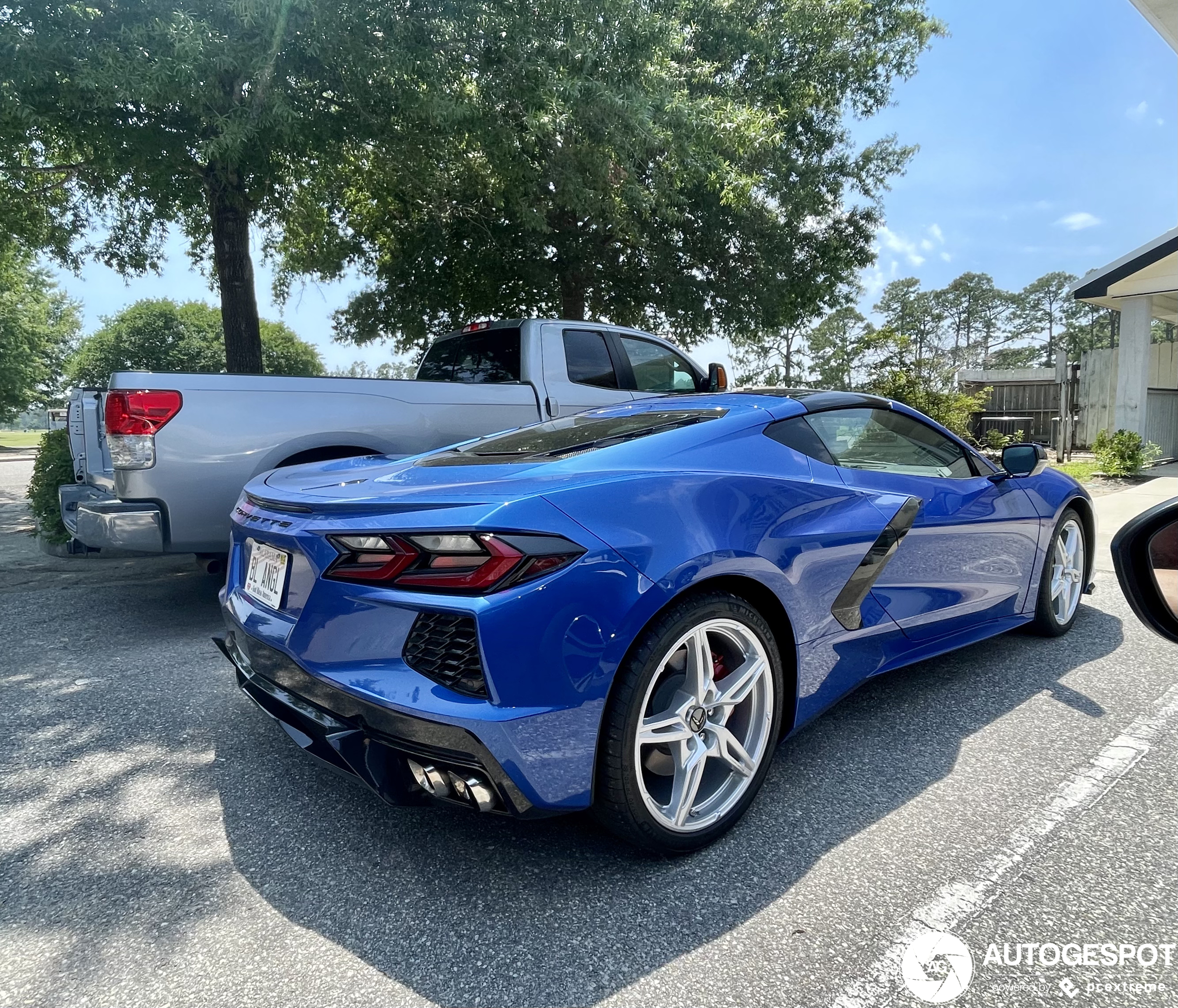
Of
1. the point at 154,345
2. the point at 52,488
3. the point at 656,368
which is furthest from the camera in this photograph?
the point at 154,345

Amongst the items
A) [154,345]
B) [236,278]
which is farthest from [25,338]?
[236,278]

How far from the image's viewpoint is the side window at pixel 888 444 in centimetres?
311

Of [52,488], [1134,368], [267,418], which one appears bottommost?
[52,488]

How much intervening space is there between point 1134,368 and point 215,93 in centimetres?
1459

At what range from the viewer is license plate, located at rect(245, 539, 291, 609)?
2359mm

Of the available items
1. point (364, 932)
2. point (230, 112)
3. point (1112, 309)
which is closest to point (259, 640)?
point (364, 932)

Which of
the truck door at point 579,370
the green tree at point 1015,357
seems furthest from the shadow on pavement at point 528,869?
the green tree at point 1015,357

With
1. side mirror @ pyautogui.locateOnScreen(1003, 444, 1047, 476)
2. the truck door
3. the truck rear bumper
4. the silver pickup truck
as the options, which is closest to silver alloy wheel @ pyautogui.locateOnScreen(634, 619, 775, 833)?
the silver pickup truck

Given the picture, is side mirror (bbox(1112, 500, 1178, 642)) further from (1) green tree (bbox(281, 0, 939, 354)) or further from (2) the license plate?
(1) green tree (bbox(281, 0, 939, 354))

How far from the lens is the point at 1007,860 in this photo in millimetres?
2264

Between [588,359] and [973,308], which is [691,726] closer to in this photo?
[588,359]

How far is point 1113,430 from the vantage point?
573 inches
